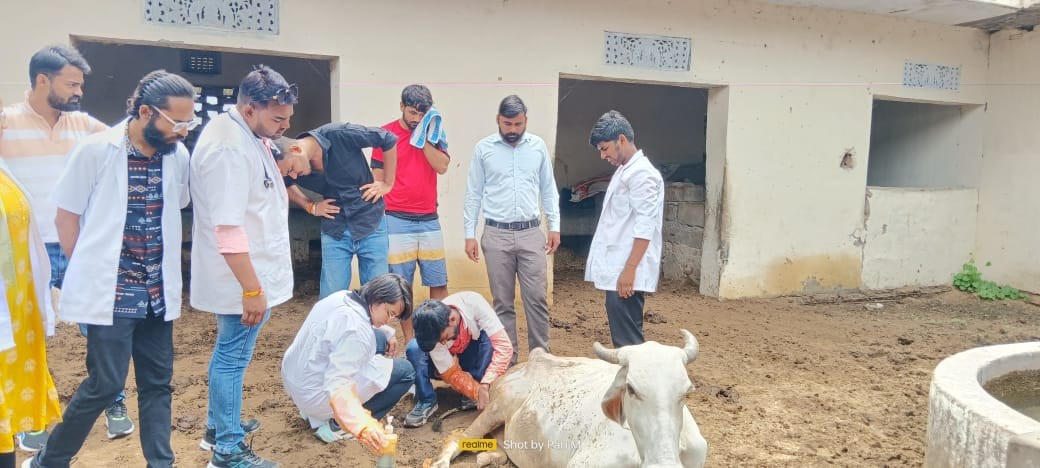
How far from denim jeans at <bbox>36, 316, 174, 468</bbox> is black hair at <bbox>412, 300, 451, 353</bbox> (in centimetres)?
111

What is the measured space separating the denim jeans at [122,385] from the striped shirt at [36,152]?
109 centimetres

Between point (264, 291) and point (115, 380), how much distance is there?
0.62 m

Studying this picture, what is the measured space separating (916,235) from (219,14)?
743cm

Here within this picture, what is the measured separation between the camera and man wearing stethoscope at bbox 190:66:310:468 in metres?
2.73

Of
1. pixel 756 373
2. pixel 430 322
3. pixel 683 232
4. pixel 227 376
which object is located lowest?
pixel 756 373

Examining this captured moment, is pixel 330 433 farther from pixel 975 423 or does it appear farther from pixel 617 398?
pixel 975 423

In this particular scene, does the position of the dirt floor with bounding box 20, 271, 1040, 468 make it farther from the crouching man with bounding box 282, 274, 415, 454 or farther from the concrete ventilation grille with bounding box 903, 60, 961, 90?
the concrete ventilation grille with bounding box 903, 60, 961, 90

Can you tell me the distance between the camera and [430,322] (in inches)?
135

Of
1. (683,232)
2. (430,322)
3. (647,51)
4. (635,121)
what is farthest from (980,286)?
(430,322)

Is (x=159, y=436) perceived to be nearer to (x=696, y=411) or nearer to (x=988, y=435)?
(x=696, y=411)

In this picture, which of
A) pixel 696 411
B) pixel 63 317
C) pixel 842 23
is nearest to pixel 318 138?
pixel 63 317

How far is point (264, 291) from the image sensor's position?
2932 millimetres

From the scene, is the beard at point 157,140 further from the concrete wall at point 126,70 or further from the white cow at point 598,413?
the concrete wall at point 126,70

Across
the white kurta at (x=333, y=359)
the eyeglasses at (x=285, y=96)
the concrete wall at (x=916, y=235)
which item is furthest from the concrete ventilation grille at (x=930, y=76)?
the eyeglasses at (x=285, y=96)
